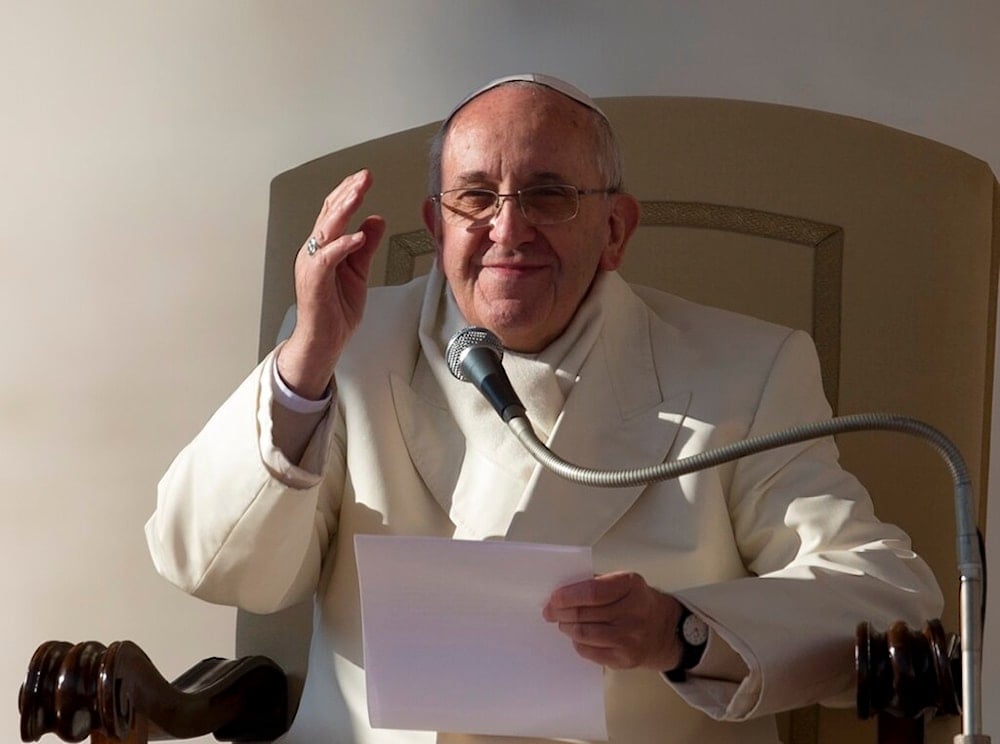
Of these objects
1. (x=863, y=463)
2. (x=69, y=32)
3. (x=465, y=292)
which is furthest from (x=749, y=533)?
(x=69, y=32)

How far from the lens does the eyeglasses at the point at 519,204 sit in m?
2.10

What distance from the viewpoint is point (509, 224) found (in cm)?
208

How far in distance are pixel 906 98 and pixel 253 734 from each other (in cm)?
167

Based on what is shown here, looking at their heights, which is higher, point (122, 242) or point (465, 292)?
point (122, 242)

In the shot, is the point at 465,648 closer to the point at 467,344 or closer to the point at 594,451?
the point at 467,344

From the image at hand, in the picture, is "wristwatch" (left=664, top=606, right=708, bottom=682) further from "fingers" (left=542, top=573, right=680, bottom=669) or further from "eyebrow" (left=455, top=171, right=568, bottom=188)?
"eyebrow" (left=455, top=171, right=568, bottom=188)

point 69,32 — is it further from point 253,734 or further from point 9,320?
point 253,734

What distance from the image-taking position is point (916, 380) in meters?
2.34

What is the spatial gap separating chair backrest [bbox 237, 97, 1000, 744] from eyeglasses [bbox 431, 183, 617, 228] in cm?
42

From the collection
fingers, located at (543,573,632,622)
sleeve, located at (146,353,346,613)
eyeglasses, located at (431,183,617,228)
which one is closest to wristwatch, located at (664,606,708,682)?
fingers, located at (543,573,632,622)

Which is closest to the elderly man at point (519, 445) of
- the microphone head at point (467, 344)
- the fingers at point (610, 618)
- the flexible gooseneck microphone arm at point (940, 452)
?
the fingers at point (610, 618)

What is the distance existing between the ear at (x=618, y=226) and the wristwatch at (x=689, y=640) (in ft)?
2.10

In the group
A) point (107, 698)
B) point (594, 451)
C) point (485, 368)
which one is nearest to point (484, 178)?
point (594, 451)

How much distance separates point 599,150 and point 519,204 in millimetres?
164
